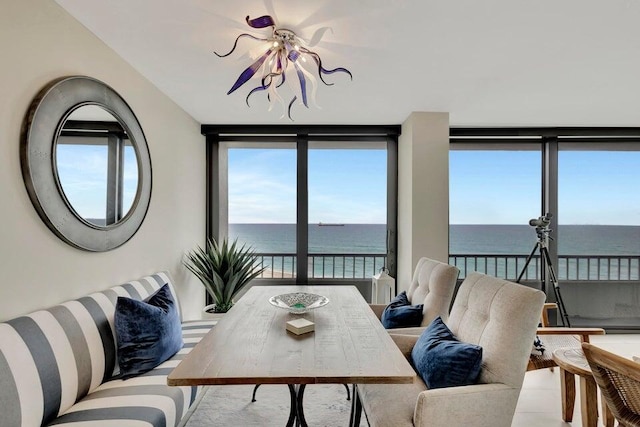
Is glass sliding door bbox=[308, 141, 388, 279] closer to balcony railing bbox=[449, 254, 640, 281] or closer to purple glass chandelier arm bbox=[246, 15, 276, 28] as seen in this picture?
balcony railing bbox=[449, 254, 640, 281]

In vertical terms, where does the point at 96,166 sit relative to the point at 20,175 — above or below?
above

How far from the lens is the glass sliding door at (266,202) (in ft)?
13.5

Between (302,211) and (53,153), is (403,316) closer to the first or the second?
(302,211)

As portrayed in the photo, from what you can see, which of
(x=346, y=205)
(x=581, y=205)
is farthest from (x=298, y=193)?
(x=581, y=205)

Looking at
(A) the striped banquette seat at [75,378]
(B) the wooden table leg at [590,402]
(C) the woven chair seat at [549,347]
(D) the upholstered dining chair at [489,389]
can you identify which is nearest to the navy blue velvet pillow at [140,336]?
(A) the striped banquette seat at [75,378]

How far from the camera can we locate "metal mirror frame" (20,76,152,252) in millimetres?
1544

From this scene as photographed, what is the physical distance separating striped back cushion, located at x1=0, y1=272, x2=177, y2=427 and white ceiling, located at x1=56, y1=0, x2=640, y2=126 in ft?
5.29

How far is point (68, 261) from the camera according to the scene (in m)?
1.80

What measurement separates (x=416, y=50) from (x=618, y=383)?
6.67 ft

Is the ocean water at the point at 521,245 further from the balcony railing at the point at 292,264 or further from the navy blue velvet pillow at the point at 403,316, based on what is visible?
the navy blue velvet pillow at the point at 403,316

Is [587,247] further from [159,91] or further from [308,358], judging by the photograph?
[159,91]

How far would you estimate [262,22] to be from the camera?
1.69 m

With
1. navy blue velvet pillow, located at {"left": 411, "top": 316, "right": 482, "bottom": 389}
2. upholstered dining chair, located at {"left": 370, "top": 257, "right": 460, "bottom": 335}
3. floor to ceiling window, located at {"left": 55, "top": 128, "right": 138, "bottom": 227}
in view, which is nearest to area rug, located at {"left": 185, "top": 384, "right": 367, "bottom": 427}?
upholstered dining chair, located at {"left": 370, "top": 257, "right": 460, "bottom": 335}

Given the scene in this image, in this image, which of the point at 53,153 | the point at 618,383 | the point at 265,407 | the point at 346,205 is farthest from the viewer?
the point at 346,205
